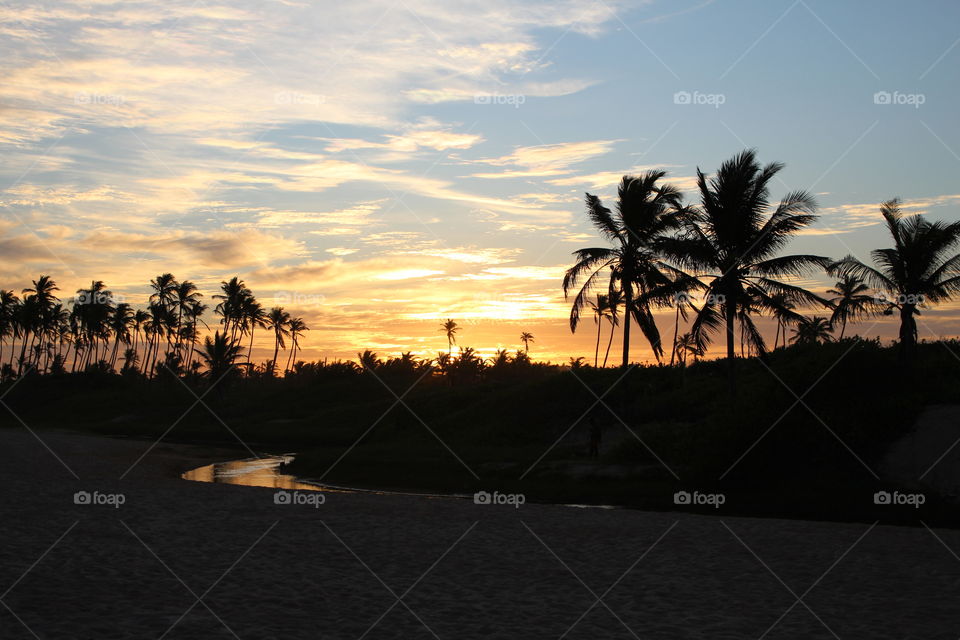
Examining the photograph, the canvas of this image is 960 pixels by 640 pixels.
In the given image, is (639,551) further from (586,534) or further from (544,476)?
(544,476)

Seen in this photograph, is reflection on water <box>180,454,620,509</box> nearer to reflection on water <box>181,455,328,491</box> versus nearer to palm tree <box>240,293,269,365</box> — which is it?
reflection on water <box>181,455,328,491</box>

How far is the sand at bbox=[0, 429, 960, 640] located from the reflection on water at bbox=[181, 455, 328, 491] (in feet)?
29.0

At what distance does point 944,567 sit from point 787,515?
8.56 m

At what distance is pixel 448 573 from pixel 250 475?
24.9m

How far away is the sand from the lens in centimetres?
1049

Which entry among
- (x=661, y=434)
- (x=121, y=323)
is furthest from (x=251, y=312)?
(x=661, y=434)

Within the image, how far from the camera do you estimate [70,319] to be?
12012cm

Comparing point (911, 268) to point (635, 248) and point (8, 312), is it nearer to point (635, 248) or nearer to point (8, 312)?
point (635, 248)

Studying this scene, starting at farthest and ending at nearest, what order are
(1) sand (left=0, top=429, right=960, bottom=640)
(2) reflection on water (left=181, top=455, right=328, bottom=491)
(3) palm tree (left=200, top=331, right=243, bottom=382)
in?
1. (3) palm tree (left=200, top=331, right=243, bottom=382)
2. (2) reflection on water (left=181, top=455, right=328, bottom=491)
3. (1) sand (left=0, top=429, right=960, bottom=640)

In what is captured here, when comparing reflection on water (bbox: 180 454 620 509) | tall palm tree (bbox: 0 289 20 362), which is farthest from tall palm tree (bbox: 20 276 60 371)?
reflection on water (bbox: 180 454 620 509)

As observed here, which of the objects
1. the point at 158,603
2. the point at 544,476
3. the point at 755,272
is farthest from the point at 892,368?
the point at 158,603

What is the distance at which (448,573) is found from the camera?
14.1 metres

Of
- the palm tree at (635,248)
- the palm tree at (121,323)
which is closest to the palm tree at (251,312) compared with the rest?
the palm tree at (121,323)

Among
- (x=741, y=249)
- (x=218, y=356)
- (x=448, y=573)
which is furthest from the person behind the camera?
(x=218, y=356)
